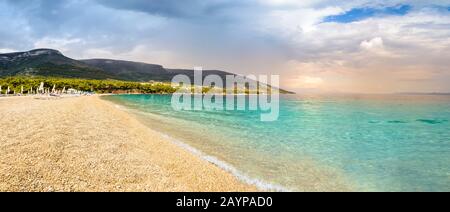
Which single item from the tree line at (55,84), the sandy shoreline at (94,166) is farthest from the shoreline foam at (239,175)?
the tree line at (55,84)

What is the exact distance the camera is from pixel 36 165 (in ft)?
39.5

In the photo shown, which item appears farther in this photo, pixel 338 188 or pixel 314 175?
pixel 314 175

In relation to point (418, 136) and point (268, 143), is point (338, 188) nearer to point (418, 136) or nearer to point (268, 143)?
point (268, 143)

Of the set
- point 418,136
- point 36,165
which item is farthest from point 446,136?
point 36,165

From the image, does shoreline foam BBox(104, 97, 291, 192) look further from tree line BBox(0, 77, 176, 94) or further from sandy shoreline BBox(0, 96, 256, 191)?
tree line BBox(0, 77, 176, 94)

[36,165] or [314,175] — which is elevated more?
[36,165]

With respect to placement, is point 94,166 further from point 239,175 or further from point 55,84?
point 55,84

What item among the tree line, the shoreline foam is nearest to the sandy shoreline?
the shoreline foam

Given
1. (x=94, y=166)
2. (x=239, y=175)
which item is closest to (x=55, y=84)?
(x=94, y=166)

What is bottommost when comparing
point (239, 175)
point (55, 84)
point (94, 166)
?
point (239, 175)

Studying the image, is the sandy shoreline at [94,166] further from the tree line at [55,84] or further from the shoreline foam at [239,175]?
the tree line at [55,84]

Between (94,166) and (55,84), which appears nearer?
(94,166)
